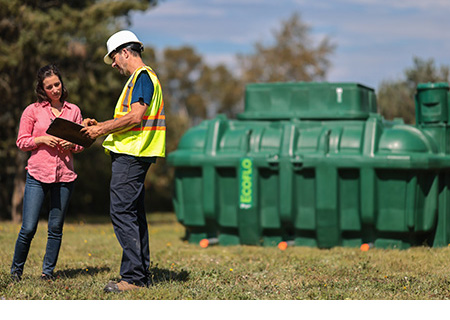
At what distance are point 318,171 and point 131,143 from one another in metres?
3.72

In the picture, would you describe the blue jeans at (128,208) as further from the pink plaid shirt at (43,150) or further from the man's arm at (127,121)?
the pink plaid shirt at (43,150)

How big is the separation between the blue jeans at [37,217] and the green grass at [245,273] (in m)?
0.16

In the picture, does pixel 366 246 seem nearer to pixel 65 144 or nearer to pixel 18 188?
pixel 65 144

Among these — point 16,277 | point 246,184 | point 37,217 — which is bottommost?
point 16,277

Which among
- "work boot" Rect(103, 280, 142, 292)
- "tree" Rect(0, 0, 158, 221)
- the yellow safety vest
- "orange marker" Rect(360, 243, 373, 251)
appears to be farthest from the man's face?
"tree" Rect(0, 0, 158, 221)

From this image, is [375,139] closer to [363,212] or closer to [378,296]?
[363,212]

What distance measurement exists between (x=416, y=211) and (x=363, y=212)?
65cm

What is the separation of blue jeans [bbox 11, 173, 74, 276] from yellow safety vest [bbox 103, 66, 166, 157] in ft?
2.83

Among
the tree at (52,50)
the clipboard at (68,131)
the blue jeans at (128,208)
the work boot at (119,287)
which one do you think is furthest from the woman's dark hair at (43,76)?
the tree at (52,50)

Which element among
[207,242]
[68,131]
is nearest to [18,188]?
[207,242]

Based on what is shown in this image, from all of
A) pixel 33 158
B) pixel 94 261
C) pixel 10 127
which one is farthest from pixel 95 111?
pixel 33 158

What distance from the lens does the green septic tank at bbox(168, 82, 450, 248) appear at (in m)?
7.95

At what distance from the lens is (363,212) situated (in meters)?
8.02

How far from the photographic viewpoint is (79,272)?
20.5ft
